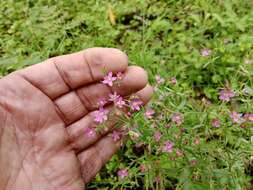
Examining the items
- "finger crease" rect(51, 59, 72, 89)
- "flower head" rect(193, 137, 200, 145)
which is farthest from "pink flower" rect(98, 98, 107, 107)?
"flower head" rect(193, 137, 200, 145)

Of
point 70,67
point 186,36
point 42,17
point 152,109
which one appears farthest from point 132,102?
point 42,17

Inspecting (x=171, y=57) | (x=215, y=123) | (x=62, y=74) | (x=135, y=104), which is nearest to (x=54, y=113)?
(x=62, y=74)

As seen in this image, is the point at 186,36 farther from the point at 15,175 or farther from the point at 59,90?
the point at 15,175

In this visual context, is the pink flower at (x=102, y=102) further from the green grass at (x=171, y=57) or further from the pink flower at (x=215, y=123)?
the pink flower at (x=215, y=123)

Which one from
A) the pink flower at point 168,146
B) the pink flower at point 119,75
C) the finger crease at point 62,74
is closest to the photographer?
the pink flower at point 168,146

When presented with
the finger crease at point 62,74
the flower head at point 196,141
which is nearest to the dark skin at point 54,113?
the finger crease at point 62,74

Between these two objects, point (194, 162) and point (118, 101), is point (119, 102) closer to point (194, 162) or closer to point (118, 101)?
point (118, 101)
